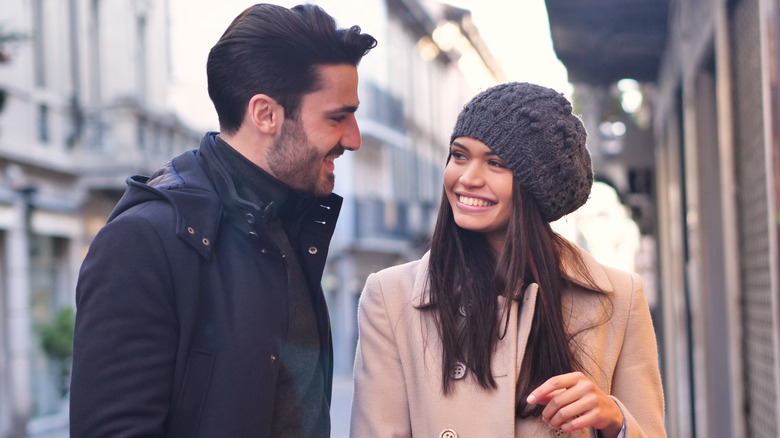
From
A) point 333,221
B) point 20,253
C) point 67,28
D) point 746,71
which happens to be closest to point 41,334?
point 20,253

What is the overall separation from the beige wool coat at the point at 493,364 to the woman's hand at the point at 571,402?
0.61 feet

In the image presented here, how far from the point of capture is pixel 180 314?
262cm

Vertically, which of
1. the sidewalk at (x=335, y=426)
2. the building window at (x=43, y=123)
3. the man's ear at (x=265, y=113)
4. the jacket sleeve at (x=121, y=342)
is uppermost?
the building window at (x=43, y=123)

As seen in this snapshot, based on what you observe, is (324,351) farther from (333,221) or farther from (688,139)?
(688,139)

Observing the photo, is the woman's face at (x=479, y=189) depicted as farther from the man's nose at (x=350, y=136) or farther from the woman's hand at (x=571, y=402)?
the woman's hand at (x=571, y=402)

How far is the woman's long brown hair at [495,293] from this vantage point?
3.03 m

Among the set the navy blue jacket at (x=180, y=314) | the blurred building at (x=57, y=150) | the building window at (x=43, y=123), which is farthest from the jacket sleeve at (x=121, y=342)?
the building window at (x=43, y=123)

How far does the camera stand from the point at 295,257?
316cm

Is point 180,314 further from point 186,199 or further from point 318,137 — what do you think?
point 318,137

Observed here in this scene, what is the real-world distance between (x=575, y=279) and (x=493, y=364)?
0.35 m

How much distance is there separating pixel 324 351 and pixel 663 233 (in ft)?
33.8

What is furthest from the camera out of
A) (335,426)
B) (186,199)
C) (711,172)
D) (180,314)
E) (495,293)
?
(335,426)

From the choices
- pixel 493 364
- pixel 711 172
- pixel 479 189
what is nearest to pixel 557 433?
pixel 493 364

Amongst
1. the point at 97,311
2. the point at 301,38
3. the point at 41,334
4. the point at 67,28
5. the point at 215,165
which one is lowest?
the point at 41,334
